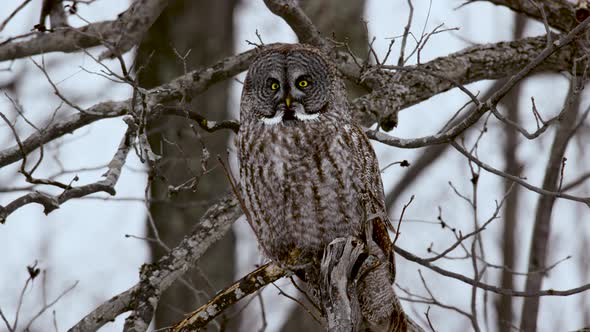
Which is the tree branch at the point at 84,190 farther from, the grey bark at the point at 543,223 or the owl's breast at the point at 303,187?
the grey bark at the point at 543,223

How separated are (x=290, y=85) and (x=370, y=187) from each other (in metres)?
0.86

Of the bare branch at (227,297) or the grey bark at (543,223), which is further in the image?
the grey bark at (543,223)

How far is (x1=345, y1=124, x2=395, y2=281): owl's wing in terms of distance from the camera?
4.97 m

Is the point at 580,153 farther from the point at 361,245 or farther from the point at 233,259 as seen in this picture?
the point at 361,245

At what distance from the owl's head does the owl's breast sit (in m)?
0.19

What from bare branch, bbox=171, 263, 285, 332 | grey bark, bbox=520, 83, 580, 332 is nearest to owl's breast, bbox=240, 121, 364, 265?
bare branch, bbox=171, 263, 285, 332

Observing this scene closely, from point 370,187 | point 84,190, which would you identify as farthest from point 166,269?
point 370,187

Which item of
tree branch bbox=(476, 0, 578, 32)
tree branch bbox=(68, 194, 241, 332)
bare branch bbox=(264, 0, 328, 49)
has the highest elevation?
tree branch bbox=(476, 0, 578, 32)

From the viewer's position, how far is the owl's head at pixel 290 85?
5.21 meters

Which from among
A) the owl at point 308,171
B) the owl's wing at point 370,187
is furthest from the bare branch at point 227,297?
the owl's wing at point 370,187

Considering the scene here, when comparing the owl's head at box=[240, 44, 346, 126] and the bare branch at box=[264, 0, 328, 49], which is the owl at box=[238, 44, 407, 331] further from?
the bare branch at box=[264, 0, 328, 49]

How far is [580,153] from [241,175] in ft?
24.8

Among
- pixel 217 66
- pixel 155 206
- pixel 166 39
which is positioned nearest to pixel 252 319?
pixel 155 206

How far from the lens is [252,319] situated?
11.6 meters
